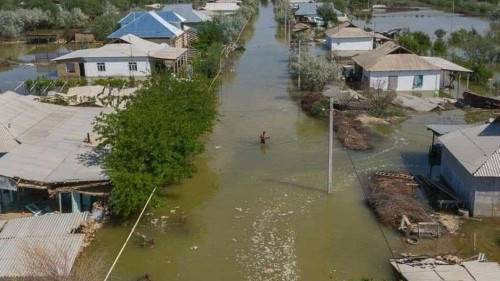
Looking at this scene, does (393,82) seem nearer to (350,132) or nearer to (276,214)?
(350,132)

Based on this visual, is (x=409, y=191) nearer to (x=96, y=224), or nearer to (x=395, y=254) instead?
(x=395, y=254)

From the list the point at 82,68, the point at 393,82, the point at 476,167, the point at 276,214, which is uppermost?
the point at 82,68

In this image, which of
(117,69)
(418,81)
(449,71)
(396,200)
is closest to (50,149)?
(396,200)

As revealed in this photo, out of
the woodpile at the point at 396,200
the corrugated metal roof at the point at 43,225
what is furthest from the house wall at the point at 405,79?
the corrugated metal roof at the point at 43,225

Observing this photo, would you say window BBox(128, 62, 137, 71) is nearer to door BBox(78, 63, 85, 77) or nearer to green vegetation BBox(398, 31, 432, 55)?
door BBox(78, 63, 85, 77)

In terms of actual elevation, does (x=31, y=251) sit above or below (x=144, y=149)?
below

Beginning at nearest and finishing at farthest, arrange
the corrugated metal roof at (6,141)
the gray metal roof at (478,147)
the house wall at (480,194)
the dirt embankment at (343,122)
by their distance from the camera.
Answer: the gray metal roof at (478,147) < the house wall at (480,194) < the corrugated metal roof at (6,141) < the dirt embankment at (343,122)

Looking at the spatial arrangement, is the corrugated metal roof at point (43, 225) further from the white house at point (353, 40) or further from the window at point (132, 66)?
the white house at point (353, 40)
